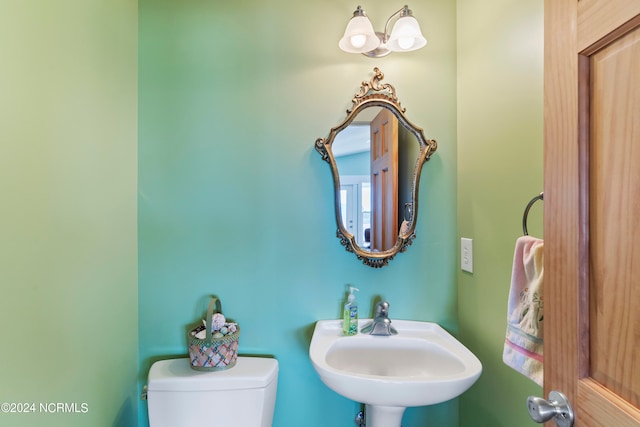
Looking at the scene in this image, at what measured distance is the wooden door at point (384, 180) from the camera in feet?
4.23

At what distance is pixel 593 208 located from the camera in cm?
52

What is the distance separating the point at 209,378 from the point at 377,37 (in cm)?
149

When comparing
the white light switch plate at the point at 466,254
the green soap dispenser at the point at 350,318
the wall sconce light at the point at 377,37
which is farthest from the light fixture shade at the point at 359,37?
the green soap dispenser at the point at 350,318

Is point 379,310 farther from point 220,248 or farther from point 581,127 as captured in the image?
point 581,127

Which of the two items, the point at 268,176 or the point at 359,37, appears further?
the point at 268,176

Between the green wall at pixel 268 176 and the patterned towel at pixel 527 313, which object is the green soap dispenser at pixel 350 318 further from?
the patterned towel at pixel 527 313

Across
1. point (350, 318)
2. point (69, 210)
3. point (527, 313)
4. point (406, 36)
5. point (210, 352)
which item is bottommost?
point (210, 352)

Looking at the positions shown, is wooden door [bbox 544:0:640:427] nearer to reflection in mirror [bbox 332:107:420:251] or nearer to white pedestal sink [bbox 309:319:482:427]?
white pedestal sink [bbox 309:319:482:427]

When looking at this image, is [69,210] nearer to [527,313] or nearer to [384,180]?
[384,180]

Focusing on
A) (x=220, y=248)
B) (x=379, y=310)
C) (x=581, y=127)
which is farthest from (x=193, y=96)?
(x=581, y=127)

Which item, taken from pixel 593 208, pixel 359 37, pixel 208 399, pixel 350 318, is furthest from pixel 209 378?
pixel 359 37

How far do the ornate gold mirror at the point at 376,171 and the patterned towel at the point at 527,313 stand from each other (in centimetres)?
53

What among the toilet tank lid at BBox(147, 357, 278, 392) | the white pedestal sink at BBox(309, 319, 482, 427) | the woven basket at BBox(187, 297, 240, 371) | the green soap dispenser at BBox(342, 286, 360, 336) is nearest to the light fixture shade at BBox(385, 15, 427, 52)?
the green soap dispenser at BBox(342, 286, 360, 336)

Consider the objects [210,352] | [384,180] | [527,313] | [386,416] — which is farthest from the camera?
[384,180]
